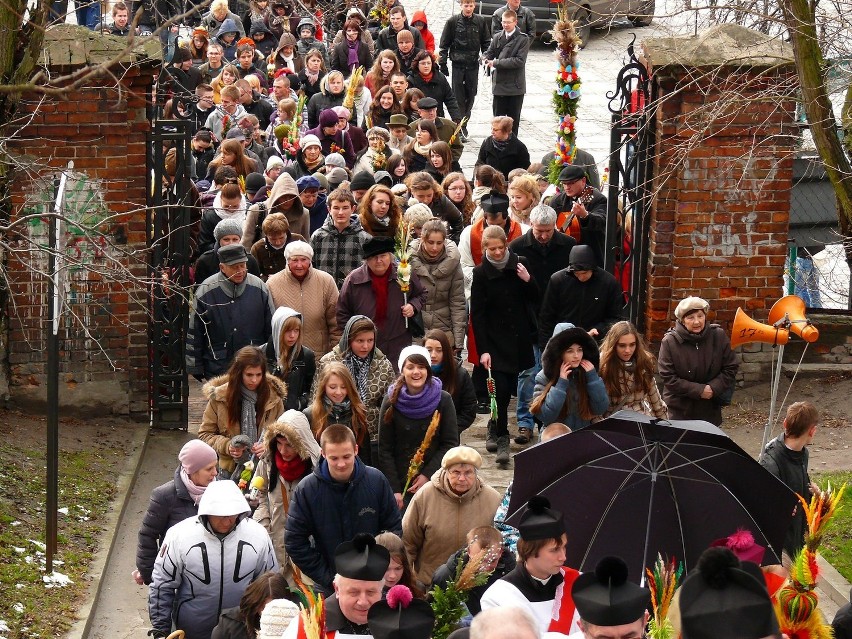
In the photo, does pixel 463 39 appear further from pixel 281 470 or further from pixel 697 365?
pixel 281 470

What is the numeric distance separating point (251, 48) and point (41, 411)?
866cm

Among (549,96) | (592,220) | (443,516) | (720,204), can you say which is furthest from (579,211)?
(549,96)

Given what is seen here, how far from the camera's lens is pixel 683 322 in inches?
428

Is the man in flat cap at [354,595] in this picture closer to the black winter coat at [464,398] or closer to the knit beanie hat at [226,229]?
the black winter coat at [464,398]

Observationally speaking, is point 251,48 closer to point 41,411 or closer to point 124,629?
point 41,411

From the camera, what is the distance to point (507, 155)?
1608 cm

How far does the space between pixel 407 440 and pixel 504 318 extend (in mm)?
2252

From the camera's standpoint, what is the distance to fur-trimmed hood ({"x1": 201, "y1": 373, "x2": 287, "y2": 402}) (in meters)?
9.78

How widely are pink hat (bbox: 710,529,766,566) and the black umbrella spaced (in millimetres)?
107

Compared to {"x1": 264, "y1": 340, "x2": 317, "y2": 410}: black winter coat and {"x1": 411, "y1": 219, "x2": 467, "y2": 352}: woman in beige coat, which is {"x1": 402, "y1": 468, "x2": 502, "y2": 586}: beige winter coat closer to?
{"x1": 264, "y1": 340, "x2": 317, "y2": 410}: black winter coat

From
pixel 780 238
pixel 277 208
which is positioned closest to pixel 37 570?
pixel 277 208

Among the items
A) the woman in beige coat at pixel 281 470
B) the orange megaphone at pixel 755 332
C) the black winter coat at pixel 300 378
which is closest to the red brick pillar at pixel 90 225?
the black winter coat at pixel 300 378

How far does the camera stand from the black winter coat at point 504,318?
38.0ft

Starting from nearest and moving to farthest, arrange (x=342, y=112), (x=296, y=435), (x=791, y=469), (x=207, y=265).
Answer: (x=296, y=435)
(x=791, y=469)
(x=207, y=265)
(x=342, y=112)
